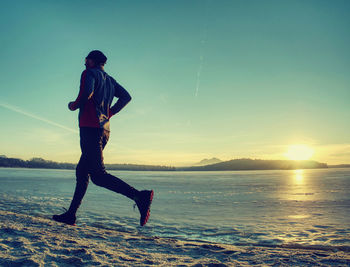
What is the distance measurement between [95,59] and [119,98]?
58cm

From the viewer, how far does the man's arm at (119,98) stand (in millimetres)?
3616

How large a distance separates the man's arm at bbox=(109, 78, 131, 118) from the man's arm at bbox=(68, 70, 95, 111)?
54cm

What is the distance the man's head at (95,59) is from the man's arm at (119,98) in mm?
291

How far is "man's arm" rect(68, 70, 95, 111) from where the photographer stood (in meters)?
3.04

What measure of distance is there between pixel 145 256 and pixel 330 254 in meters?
1.70

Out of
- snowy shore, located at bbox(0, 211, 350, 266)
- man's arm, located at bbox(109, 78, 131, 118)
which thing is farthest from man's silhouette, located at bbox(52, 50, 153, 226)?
snowy shore, located at bbox(0, 211, 350, 266)

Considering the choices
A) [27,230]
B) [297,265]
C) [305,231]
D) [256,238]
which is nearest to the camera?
[297,265]

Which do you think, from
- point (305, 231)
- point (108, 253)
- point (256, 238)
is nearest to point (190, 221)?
point (256, 238)

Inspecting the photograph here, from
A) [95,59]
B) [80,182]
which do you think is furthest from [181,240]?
[95,59]

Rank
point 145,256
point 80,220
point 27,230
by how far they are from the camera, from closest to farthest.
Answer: point 145,256 < point 27,230 < point 80,220

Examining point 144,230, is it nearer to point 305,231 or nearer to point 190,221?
point 190,221

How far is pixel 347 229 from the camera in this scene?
3811mm

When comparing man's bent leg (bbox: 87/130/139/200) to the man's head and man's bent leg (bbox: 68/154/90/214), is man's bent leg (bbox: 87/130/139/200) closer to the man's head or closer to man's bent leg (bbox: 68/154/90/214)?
man's bent leg (bbox: 68/154/90/214)

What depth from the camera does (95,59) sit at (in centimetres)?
344
